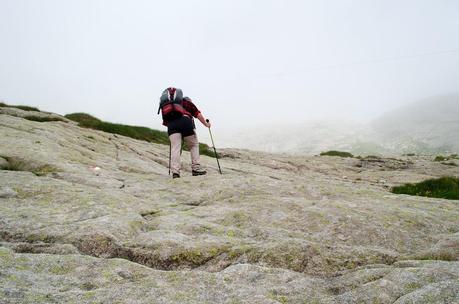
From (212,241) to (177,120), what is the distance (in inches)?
420

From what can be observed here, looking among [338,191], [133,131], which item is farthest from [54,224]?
[133,131]

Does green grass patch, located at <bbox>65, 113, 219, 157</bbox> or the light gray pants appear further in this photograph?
green grass patch, located at <bbox>65, 113, 219, 157</bbox>

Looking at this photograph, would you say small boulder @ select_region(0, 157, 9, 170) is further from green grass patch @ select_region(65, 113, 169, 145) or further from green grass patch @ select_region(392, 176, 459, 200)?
green grass patch @ select_region(65, 113, 169, 145)

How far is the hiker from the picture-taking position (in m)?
17.7

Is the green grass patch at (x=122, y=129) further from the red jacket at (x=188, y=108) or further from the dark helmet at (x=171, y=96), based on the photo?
the dark helmet at (x=171, y=96)

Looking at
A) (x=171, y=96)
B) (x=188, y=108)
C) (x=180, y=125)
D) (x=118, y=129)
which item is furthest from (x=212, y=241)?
(x=118, y=129)

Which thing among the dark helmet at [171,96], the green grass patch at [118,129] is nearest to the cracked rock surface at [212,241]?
the dark helmet at [171,96]

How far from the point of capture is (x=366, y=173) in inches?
1179

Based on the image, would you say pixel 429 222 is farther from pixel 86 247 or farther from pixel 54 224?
pixel 54 224

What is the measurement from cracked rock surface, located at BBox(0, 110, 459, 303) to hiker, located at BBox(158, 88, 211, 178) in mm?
3227

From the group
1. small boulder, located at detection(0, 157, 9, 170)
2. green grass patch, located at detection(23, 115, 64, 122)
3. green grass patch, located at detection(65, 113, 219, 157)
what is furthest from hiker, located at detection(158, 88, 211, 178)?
green grass patch, located at detection(23, 115, 64, 122)

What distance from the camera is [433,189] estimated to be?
21.4 m

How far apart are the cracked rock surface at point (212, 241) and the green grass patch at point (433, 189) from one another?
7.64 m

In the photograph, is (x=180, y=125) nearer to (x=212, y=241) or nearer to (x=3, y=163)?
(x=3, y=163)
